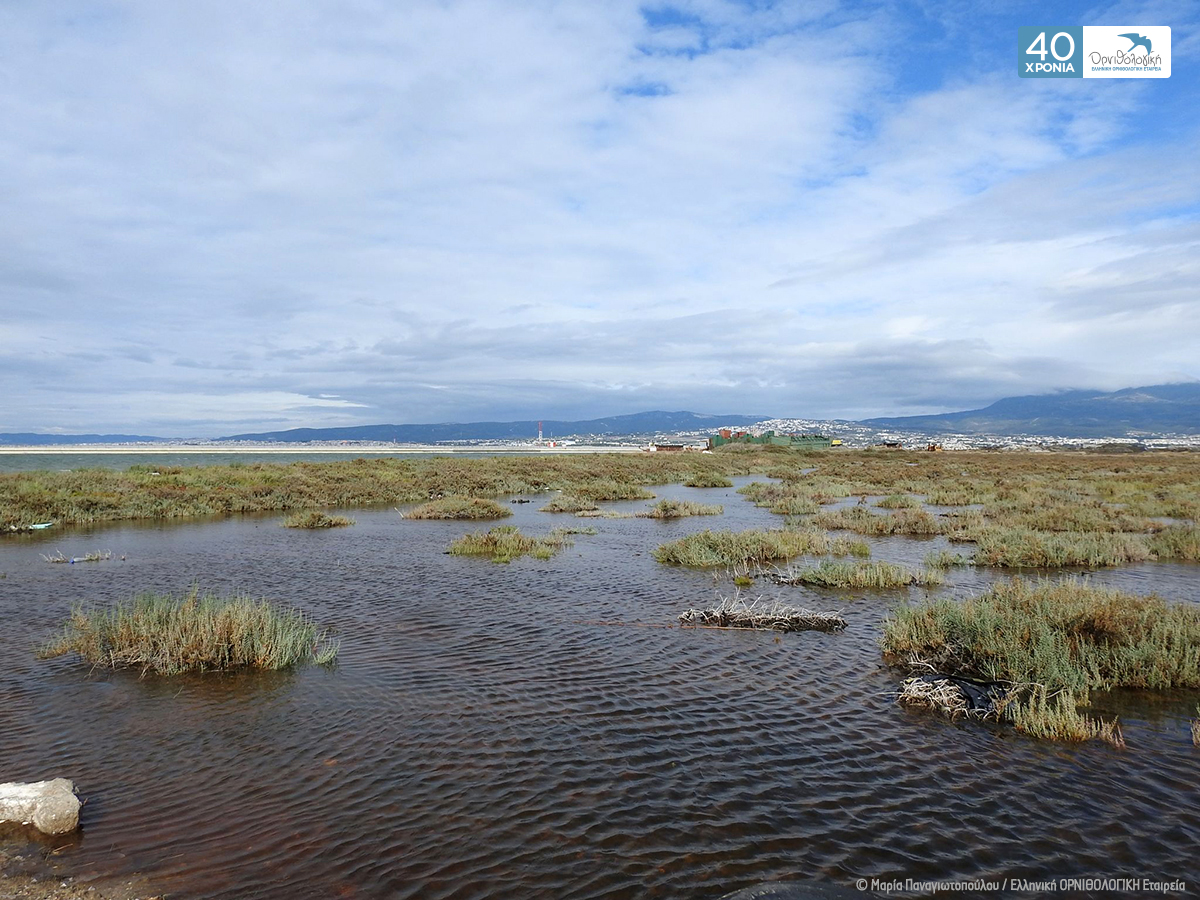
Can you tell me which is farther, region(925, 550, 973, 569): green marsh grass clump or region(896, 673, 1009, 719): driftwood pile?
region(925, 550, 973, 569): green marsh grass clump

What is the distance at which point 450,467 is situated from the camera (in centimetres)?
5722

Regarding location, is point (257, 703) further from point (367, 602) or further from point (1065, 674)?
point (1065, 674)

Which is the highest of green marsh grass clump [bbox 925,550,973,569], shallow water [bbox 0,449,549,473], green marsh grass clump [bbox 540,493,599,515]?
shallow water [bbox 0,449,549,473]

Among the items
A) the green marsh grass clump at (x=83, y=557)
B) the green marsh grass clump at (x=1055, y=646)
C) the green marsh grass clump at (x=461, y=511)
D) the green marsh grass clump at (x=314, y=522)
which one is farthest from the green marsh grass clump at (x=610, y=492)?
the green marsh grass clump at (x=1055, y=646)

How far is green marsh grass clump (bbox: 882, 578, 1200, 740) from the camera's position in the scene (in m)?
8.62

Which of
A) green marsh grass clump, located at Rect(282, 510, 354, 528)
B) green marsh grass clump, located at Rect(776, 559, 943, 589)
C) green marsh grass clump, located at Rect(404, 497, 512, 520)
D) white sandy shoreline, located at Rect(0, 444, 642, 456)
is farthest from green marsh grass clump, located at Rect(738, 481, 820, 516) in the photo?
white sandy shoreline, located at Rect(0, 444, 642, 456)

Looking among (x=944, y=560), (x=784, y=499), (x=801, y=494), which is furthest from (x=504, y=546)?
(x=801, y=494)

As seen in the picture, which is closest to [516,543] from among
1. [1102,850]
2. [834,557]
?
[834,557]

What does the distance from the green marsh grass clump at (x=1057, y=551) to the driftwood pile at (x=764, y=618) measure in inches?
322

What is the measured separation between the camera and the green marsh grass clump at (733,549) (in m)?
18.9

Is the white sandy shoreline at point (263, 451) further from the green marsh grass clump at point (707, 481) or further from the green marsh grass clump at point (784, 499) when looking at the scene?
the green marsh grass clump at point (784, 499)

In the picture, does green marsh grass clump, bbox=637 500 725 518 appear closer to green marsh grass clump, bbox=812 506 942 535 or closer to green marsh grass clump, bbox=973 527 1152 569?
green marsh grass clump, bbox=812 506 942 535

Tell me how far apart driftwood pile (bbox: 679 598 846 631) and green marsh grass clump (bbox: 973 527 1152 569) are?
→ 818cm

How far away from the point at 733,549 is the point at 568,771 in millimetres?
12789
